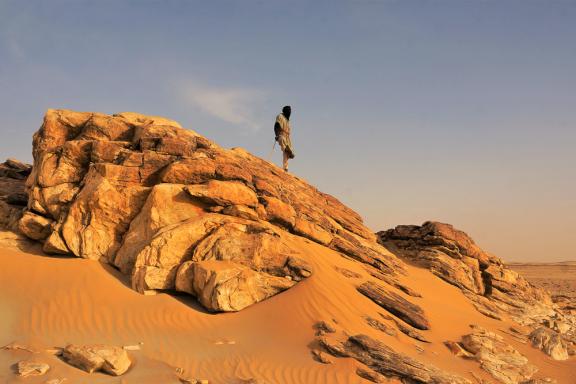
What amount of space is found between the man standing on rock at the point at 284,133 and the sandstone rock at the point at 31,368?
493 inches

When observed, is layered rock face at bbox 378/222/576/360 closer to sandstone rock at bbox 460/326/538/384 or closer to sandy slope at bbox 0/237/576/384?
sandstone rock at bbox 460/326/538/384

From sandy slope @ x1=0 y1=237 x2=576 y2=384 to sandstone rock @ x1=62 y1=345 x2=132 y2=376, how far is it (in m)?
0.15

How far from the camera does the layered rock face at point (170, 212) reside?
467 inches

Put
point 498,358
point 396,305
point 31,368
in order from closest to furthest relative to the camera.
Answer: point 31,368 → point 498,358 → point 396,305

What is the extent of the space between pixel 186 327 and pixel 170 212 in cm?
364

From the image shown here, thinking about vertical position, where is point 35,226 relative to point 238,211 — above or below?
below

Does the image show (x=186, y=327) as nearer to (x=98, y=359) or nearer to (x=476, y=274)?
(x=98, y=359)

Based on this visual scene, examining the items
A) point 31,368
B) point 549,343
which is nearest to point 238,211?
point 31,368

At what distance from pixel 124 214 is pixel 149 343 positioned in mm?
4797

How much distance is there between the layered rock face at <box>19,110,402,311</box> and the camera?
38.9 feet

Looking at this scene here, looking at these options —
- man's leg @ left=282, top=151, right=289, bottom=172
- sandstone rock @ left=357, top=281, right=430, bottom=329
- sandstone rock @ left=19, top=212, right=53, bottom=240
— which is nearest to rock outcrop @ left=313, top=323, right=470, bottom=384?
sandstone rock @ left=357, top=281, right=430, bottom=329

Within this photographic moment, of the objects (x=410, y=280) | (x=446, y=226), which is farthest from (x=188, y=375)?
(x=446, y=226)

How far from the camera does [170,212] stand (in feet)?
42.6

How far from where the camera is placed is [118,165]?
45.9 feet
